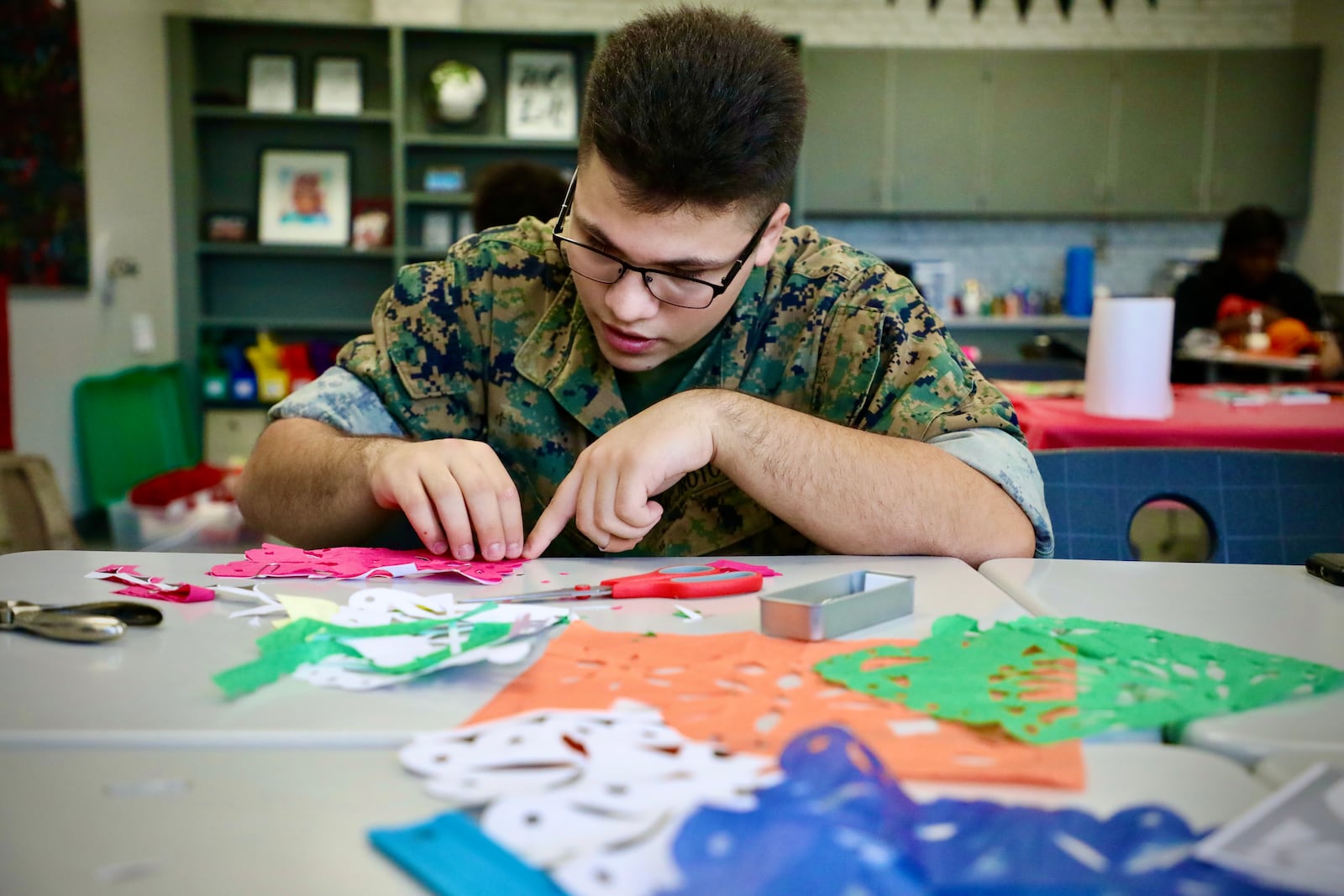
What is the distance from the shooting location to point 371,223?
17.6 ft

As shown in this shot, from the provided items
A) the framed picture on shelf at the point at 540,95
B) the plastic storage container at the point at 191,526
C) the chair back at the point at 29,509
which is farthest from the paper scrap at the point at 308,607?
the framed picture on shelf at the point at 540,95

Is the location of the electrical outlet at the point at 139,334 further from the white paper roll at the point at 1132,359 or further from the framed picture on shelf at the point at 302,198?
the white paper roll at the point at 1132,359

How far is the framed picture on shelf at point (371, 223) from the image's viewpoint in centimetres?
537

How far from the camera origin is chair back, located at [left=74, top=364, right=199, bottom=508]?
4.23m

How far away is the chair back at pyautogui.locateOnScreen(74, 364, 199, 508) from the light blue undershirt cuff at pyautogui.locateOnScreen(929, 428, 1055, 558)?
3.92m

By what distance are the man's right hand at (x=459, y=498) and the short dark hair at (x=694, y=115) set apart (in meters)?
0.35

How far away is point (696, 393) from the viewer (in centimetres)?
112

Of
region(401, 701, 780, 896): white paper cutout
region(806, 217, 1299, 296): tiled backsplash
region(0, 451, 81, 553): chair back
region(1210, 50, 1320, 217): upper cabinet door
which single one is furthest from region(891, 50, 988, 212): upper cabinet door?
region(401, 701, 780, 896): white paper cutout

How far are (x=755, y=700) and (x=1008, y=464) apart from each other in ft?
2.05

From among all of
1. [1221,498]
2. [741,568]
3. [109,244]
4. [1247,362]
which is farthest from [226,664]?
[109,244]

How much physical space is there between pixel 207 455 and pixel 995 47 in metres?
4.66

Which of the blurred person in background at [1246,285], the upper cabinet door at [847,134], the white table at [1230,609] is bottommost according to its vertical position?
the white table at [1230,609]

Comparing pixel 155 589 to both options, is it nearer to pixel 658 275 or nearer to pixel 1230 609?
pixel 658 275

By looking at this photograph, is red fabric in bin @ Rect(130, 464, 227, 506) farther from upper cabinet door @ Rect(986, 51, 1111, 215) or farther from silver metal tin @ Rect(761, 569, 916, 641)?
upper cabinet door @ Rect(986, 51, 1111, 215)
